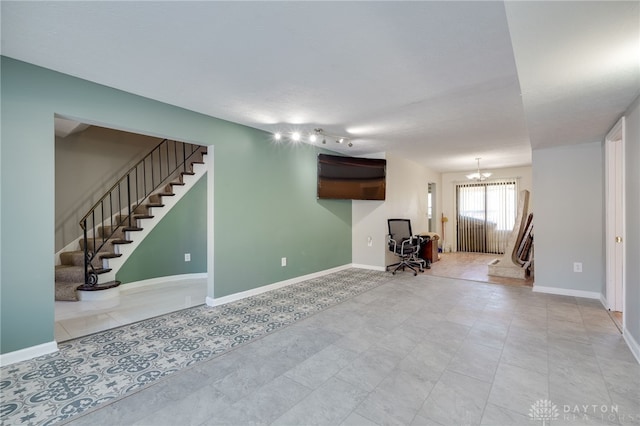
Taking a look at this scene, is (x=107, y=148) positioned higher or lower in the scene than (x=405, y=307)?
higher

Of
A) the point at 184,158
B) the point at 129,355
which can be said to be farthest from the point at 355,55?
the point at 184,158

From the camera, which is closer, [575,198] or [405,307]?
[405,307]

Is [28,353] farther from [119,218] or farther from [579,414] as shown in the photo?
[579,414]

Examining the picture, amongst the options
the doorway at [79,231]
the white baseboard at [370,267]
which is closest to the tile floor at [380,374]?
the doorway at [79,231]

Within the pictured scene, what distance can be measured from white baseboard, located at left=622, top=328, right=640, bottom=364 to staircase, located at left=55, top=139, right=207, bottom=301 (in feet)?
18.4

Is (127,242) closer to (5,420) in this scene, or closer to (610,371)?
(5,420)

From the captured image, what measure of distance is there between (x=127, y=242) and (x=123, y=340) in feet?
7.25

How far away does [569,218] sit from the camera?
4.05m

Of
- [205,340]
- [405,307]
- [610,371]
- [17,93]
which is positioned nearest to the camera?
[610,371]

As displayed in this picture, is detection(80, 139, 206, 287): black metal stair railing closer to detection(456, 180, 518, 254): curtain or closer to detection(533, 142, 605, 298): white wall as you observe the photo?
detection(533, 142, 605, 298): white wall

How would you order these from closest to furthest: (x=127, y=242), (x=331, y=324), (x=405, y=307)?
(x=331, y=324) < (x=405, y=307) < (x=127, y=242)

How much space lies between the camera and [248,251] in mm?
3953

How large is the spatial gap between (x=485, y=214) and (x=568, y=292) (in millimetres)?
4359

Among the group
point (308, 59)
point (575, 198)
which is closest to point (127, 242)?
point (308, 59)
